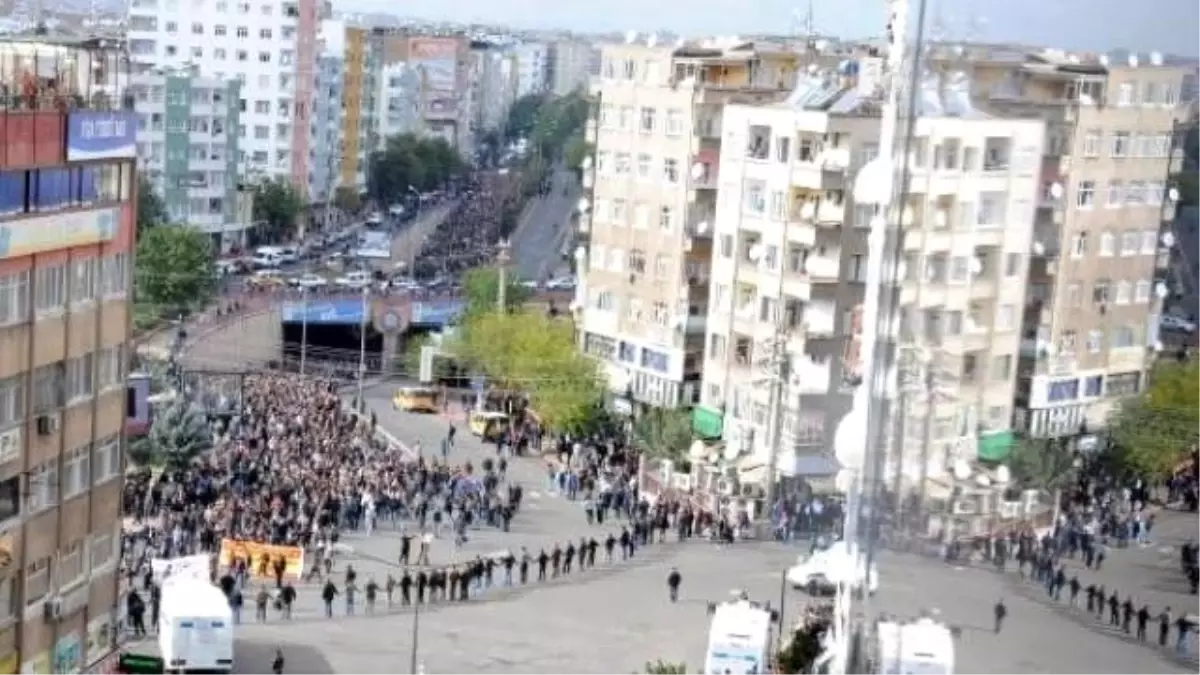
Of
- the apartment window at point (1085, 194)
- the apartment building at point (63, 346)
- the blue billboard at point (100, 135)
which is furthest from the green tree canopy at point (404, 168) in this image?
the apartment window at point (1085, 194)

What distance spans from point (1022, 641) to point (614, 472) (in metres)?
18.6

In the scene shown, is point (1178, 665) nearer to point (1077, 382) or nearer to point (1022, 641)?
point (1022, 641)

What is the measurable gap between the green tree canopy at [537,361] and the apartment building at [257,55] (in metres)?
21.3

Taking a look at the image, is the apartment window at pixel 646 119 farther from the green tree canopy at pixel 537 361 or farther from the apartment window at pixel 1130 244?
the apartment window at pixel 1130 244

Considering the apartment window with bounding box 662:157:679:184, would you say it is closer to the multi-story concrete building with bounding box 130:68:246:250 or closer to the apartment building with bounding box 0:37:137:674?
the apartment building with bounding box 0:37:137:674

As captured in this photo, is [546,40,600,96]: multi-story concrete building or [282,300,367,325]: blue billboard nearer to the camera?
[282,300,367,325]: blue billboard

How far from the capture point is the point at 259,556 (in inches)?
634

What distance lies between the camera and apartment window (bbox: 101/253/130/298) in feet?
40.7

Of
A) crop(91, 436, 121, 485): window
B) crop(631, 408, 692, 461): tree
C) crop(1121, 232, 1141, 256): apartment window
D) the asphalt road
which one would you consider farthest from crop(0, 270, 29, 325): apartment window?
the asphalt road

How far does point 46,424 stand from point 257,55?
4002 centimetres

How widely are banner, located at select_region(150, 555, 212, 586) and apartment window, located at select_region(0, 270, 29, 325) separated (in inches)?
108

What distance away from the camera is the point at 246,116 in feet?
162

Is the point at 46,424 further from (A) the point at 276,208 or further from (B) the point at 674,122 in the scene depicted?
(A) the point at 276,208

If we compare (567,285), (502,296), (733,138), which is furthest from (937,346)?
(567,285)
